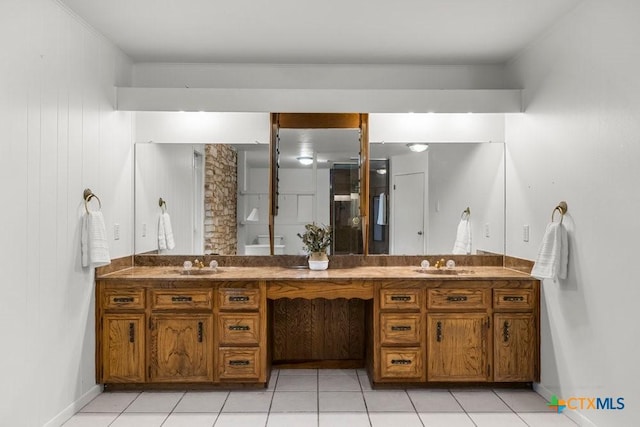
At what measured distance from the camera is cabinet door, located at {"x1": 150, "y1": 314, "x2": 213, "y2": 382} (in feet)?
10.6

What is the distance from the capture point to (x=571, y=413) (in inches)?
112

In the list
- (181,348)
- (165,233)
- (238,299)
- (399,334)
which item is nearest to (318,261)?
(238,299)

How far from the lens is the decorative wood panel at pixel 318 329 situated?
12.5ft

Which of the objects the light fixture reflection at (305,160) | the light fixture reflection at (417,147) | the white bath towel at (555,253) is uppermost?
the light fixture reflection at (417,147)

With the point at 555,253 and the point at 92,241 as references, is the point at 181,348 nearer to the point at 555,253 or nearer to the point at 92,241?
the point at 92,241

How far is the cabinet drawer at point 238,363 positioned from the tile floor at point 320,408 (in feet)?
0.45

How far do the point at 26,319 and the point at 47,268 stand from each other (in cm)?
31

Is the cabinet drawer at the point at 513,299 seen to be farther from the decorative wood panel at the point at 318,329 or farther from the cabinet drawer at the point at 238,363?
the cabinet drawer at the point at 238,363

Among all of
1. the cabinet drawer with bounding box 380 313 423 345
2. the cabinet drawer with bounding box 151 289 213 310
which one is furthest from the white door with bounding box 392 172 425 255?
the cabinet drawer with bounding box 151 289 213 310

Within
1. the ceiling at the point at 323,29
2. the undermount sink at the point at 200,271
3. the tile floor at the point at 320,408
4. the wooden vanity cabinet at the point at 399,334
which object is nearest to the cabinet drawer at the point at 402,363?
the wooden vanity cabinet at the point at 399,334

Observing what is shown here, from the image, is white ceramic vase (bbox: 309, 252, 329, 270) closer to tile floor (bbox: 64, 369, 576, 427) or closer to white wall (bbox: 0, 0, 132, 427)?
tile floor (bbox: 64, 369, 576, 427)

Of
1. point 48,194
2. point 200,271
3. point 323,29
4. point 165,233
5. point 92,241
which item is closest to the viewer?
point 48,194

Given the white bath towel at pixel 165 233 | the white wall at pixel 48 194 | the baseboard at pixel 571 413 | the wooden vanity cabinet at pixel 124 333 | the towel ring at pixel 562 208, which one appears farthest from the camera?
the white bath towel at pixel 165 233

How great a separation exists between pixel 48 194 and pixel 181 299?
3.61ft
